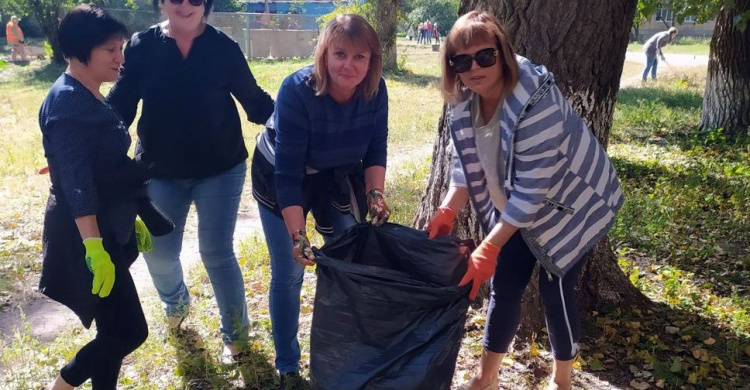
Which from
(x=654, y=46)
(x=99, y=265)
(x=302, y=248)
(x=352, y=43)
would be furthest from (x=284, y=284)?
(x=654, y=46)

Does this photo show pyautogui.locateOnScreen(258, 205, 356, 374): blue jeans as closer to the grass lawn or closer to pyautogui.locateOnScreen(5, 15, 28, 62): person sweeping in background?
the grass lawn

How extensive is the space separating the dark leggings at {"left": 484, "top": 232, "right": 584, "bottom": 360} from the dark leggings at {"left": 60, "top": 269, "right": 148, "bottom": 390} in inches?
54.9

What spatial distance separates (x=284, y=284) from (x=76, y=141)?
3.18 feet

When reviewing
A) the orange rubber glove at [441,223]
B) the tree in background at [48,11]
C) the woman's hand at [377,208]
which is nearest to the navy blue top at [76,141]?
the woman's hand at [377,208]

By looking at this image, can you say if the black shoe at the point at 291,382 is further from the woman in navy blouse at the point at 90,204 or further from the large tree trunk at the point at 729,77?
the large tree trunk at the point at 729,77

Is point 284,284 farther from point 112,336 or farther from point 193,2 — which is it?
point 193,2

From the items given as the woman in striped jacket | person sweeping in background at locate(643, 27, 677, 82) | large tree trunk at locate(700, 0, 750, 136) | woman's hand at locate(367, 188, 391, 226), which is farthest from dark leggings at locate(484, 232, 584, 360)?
person sweeping in background at locate(643, 27, 677, 82)

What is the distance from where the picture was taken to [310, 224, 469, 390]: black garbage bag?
200 centimetres

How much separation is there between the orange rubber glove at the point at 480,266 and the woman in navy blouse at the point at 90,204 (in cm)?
124

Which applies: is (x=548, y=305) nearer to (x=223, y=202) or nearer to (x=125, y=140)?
(x=223, y=202)

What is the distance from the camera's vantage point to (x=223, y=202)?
2.79 meters

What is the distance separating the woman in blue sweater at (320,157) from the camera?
221 centimetres

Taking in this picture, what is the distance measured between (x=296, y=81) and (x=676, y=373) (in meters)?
2.12

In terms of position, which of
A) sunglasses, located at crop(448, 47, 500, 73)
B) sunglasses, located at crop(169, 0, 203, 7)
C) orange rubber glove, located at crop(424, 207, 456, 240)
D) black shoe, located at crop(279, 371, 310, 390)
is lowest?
black shoe, located at crop(279, 371, 310, 390)
